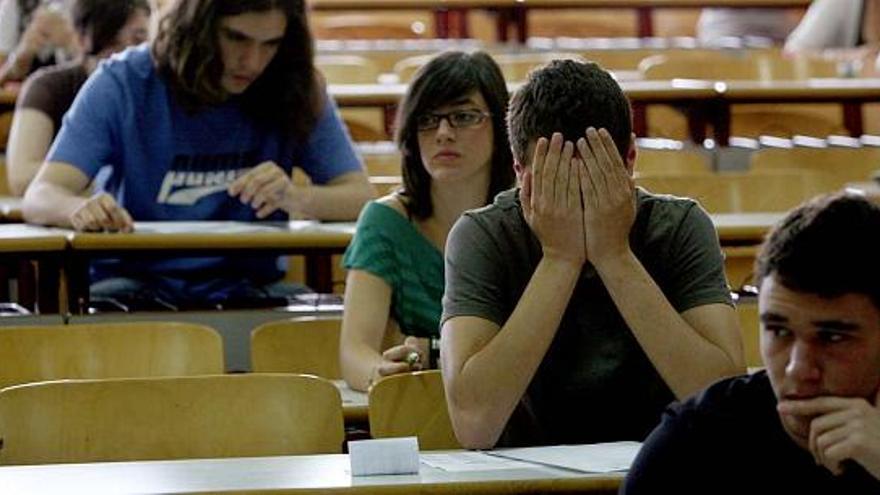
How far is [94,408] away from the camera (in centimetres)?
308

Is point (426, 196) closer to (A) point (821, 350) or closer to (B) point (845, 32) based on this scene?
(A) point (821, 350)

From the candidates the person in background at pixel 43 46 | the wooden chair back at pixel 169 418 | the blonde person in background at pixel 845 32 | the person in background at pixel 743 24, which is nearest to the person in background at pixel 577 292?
the wooden chair back at pixel 169 418

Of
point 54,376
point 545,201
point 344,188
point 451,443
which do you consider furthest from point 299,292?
point 545,201

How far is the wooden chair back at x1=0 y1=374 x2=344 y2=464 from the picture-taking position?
3.05 m

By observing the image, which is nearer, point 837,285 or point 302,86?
point 837,285

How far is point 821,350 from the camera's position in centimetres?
207

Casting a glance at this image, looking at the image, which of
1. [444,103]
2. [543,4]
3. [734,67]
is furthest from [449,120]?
[543,4]

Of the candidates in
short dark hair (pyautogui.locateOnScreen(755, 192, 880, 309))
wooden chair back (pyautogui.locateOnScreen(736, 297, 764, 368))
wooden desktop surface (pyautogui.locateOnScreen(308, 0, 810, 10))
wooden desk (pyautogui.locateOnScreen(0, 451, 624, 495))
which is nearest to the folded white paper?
wooden desk (pyautogui.locateOnScreen(0, 451, 624, 495))

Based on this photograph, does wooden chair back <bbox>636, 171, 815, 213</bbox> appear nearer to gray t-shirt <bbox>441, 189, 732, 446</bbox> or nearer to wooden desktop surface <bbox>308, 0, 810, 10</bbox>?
gray t-shirt <bbox>441, 189, 732, 446</bbox>

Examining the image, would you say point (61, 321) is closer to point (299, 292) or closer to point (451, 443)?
point (299, 292)

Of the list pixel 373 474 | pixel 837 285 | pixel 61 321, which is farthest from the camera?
pixel 61 321

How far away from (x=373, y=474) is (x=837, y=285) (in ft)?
2.35

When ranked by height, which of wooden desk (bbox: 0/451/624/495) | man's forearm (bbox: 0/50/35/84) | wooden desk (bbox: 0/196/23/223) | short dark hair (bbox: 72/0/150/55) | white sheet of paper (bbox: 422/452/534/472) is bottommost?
wooden desk (bbox: 0/196/23/223)

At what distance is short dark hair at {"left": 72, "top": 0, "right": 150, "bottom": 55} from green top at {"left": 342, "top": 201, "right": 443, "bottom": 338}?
6.77ft
